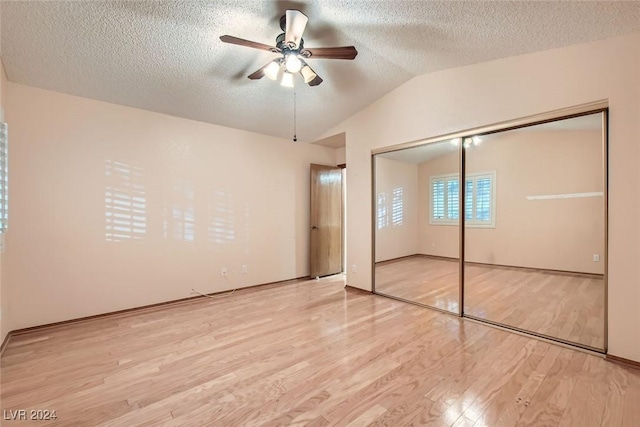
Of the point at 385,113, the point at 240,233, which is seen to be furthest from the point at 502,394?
the point at 240,233

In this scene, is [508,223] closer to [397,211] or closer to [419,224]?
[419,224]

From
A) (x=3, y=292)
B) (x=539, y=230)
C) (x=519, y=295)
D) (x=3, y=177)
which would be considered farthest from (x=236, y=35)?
(x=519, y=295)

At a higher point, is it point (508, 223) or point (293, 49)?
point (293, 49)

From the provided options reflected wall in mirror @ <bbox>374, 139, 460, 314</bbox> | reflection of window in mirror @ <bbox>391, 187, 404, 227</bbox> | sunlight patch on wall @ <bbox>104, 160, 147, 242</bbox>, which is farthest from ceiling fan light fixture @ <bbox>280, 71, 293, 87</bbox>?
reflection of window in mirror @ <bbox>391, 187, 404, 227</bbox>

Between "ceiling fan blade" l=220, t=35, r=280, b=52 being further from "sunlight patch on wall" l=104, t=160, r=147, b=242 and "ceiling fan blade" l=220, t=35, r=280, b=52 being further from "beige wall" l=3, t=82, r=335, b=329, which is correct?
"sunlight patch on wall" l=104, t=160, r=147, b=242

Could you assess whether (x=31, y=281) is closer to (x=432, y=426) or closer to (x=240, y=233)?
(x=240, y=233)

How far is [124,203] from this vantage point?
11.4ft

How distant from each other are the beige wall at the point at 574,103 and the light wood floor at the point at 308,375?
0.72m

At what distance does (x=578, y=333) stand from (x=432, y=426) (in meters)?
2.11

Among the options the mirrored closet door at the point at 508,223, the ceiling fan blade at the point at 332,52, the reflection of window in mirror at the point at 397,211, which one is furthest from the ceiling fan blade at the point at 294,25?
the reflection of window in mirror at the point at 397,211

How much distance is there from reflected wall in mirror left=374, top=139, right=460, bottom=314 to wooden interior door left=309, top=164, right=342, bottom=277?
1.34 m

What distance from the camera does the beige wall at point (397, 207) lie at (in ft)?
14.1

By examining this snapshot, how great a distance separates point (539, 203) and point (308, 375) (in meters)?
3.04

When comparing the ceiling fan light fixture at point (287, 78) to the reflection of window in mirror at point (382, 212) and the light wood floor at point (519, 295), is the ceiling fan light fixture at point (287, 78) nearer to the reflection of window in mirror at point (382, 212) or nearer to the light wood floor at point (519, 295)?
the reflection of window in mirror at point (382, 212)
